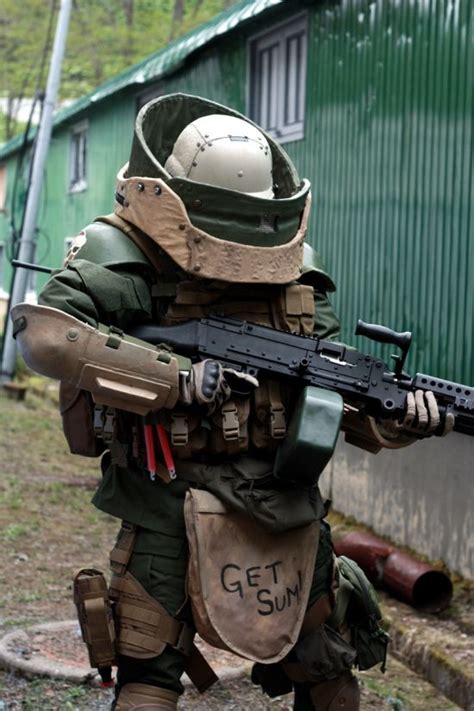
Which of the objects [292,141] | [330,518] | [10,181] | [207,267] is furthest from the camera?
[10,181]

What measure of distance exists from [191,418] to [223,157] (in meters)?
0.85

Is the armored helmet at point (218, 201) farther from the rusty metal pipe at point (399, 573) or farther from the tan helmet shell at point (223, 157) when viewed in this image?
the rusty metal pipe at point (399, 573)

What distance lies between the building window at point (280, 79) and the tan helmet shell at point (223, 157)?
5.14 m

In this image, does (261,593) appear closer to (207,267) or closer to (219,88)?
(207,267)

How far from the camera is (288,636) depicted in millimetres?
3629

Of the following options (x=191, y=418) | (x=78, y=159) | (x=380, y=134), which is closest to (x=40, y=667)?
(x=191, y=418)

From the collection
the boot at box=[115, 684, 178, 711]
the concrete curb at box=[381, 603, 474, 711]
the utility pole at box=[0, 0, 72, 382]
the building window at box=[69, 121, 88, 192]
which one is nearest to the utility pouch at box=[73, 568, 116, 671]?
the boot at box=[115, 684, 178, 711]

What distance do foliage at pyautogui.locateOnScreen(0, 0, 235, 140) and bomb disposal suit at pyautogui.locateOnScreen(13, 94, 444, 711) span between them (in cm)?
2189

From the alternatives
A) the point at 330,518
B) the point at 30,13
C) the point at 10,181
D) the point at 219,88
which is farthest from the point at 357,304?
the point at 30,13

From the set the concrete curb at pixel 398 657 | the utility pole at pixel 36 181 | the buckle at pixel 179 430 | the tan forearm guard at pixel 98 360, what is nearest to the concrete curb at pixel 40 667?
the concrete curb at pixel 398 657

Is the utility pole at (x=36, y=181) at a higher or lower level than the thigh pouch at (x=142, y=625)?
higher

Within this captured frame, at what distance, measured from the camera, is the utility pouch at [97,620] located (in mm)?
3504

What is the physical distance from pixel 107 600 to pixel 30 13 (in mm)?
25588

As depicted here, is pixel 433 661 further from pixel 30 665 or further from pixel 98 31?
pixel 98 31
